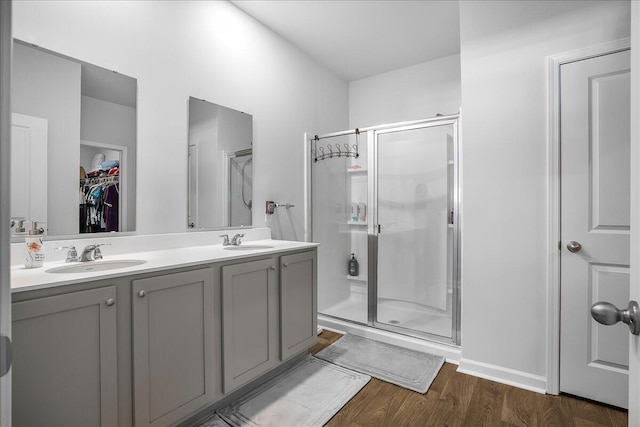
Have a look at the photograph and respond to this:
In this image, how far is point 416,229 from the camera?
2.92 meters

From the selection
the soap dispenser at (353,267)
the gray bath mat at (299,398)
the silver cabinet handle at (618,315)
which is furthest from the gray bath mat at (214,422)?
the soap dispenser at (353,267)

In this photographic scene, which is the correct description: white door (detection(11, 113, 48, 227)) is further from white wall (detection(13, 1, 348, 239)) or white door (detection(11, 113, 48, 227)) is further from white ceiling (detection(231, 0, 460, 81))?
white ceiling (detection(231, 0, 460, 81))

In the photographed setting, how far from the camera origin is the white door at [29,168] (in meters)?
1.50

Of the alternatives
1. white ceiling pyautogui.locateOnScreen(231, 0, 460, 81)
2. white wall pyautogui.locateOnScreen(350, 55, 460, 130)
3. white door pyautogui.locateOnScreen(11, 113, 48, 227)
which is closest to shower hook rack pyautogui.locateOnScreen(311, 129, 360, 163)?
white wall pyautogui.locateOnScreen(350, 55, 460, 130)

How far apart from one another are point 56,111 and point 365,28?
8.05 feet

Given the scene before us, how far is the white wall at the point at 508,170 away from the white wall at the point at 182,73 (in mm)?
1562

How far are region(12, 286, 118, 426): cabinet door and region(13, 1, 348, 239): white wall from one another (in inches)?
32.6

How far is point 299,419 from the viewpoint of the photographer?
1.74m

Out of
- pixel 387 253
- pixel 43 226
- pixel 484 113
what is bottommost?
pixel 387 253

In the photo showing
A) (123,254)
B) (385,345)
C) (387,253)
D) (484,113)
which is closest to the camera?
(123,254)

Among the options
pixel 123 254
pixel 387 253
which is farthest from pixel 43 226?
pixel 387 253

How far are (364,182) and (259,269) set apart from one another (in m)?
1.64

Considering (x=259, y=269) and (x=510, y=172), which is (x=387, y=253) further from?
(x=259, y=269)

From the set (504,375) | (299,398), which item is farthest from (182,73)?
(504,375)
